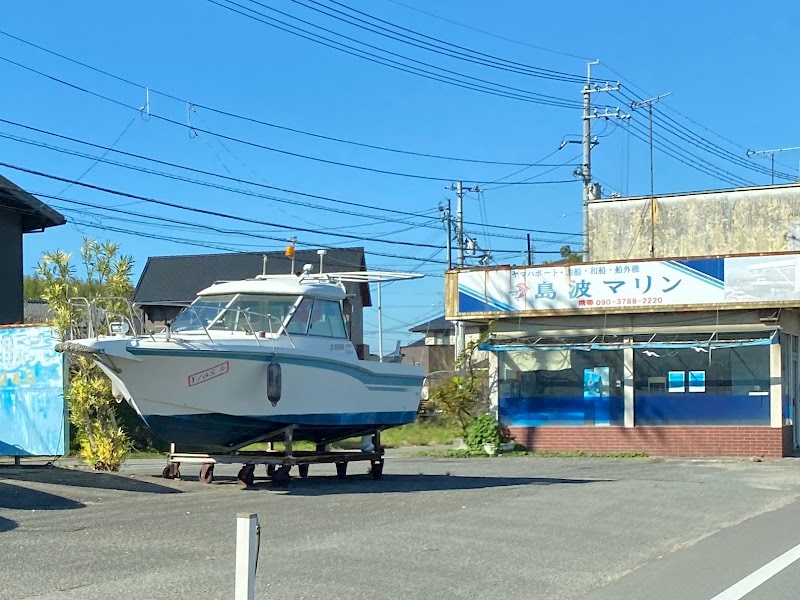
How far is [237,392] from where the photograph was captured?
14.7m

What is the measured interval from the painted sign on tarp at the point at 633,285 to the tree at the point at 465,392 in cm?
107

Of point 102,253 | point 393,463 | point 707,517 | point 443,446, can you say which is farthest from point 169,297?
point 707,517

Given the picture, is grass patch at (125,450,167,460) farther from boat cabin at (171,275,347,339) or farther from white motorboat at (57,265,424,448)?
boat cabin at (171,275,347,339)

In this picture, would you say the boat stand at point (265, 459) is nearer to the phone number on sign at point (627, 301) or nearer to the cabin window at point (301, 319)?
the cabin window at point (301, 319)

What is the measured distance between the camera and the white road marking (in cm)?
827

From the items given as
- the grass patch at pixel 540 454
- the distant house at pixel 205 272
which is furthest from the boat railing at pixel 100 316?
the distant house at pixel 205 272

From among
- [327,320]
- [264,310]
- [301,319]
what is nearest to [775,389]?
[327,320]

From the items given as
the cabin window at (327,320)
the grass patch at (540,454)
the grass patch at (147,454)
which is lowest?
the grass patch at (147,454)

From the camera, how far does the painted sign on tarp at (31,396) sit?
17469 mm

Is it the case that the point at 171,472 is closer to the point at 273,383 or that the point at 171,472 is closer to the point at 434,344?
the point at 273,383

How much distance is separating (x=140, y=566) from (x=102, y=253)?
29.8ft

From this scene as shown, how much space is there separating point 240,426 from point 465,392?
11.1m

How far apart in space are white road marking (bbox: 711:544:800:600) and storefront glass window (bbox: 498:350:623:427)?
44.2 ft

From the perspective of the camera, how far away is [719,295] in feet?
74.8
